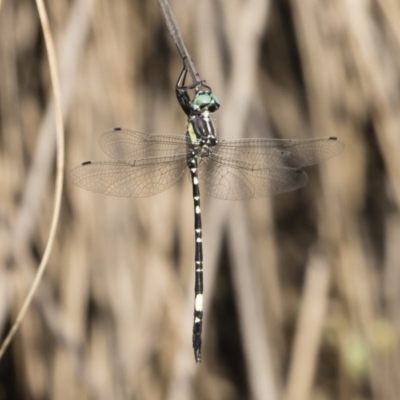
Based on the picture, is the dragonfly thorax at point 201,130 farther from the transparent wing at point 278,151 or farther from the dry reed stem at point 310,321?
the dry reed stem at point 310,321

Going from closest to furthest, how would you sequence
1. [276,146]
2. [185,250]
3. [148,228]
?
[276,146] → [148,228] → [185,250]

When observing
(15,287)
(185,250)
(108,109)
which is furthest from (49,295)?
(108,109)

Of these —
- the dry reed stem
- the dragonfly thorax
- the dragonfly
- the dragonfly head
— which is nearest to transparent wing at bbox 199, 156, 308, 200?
the dragonfly

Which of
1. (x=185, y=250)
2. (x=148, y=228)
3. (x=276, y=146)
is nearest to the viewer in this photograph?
(x=276, y=146)

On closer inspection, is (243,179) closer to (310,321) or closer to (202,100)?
(202,100)

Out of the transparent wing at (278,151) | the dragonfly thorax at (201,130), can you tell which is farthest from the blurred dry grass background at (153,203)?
the dragonfly thorax at (201,130)

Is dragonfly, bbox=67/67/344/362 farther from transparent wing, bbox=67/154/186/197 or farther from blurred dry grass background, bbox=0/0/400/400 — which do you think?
blurred dry grass background, bbox=0/0/400/400

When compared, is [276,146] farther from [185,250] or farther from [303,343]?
[303,343]
